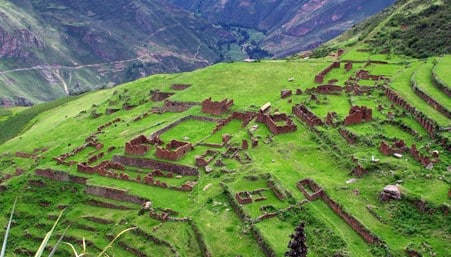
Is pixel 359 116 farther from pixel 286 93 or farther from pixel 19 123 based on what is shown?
pixel 19 123

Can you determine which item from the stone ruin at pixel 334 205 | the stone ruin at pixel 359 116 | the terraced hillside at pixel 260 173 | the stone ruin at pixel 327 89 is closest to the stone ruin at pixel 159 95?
the terraced hillside at pixel 260 173

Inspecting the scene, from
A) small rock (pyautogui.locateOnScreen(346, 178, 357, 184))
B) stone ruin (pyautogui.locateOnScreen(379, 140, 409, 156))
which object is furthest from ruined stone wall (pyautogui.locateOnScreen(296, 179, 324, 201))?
stone ruin (pyautogui.locateOnScreen(379, 140, 409, 156))

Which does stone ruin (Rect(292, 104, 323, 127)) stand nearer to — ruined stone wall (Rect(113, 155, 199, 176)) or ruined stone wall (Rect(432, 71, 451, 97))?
ruined stone wall (Rect(113, 155, 199, 176))

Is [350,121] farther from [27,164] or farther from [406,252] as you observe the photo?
[27,164]

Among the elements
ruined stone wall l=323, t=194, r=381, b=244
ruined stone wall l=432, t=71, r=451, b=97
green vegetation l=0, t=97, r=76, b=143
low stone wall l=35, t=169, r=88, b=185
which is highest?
ruined stone wall l=432, t=71, r=451, b=97

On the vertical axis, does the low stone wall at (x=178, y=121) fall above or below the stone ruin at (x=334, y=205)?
below

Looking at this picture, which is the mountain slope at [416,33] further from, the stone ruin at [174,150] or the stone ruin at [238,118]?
the stone ruin at [174,150]
